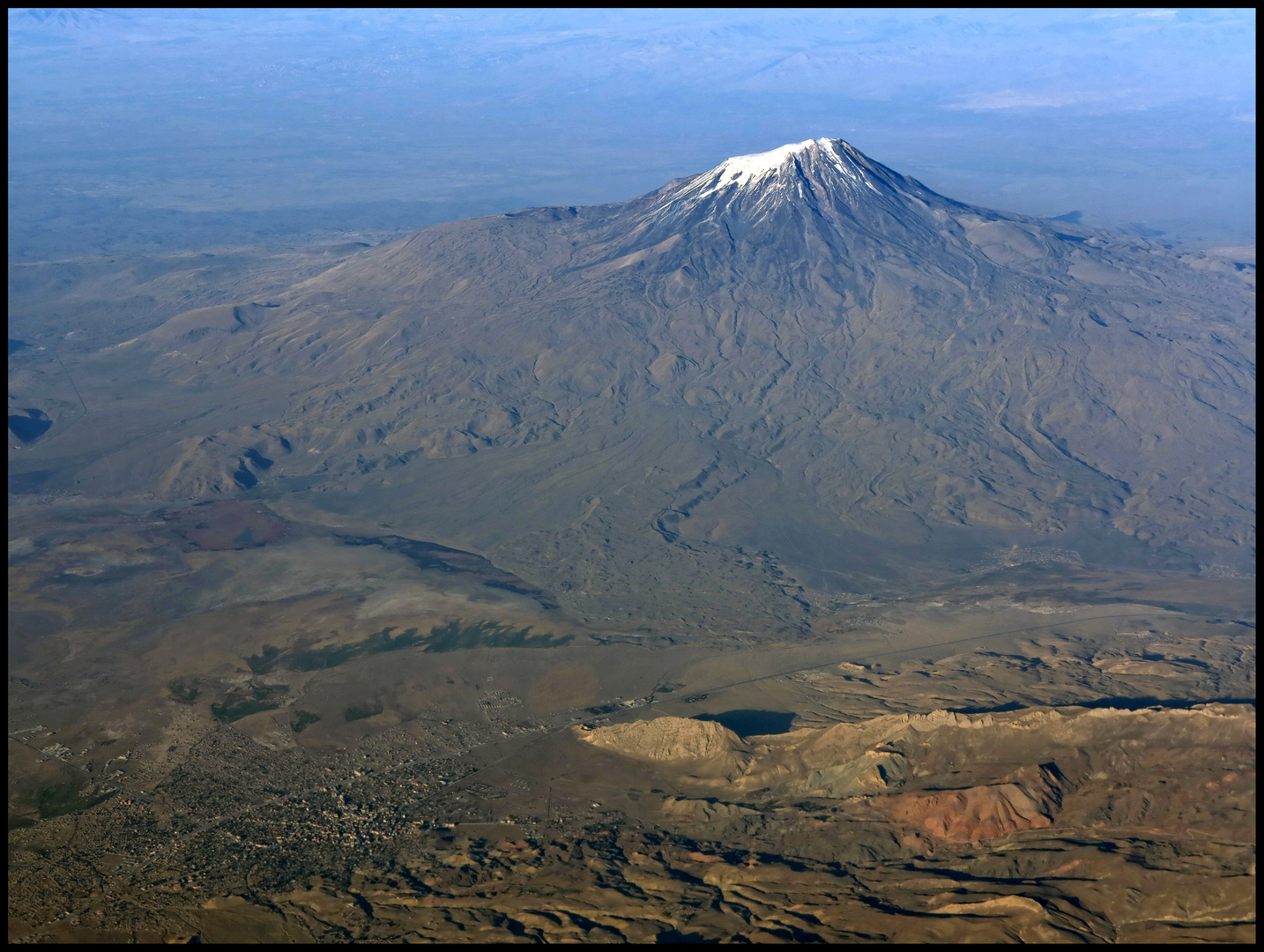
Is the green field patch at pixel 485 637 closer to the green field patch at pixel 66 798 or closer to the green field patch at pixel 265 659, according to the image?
the green field patch at pixel 265 659

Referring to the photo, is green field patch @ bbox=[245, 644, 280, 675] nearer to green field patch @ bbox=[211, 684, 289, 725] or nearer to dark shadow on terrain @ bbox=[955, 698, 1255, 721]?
green field patch @ bbox=[211, 684, 289, 725]

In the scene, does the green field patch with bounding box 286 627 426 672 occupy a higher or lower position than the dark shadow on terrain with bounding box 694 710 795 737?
higher

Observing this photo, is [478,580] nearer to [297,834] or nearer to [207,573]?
[207,573]

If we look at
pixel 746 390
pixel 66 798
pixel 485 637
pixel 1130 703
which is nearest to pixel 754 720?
pixel 1130 703

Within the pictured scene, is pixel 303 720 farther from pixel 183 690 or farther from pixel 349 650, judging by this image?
pixel 349 650

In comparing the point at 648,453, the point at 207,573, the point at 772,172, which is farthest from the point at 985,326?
the point at 207,573

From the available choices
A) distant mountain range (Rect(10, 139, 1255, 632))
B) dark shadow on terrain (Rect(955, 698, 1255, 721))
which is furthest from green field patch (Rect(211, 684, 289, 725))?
dark shadow on terrain (Rect(955, 698, 1255, 721))
